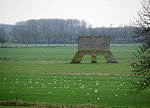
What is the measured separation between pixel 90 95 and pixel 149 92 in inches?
164

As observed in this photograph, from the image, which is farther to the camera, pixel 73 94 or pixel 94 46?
pixel 94 46

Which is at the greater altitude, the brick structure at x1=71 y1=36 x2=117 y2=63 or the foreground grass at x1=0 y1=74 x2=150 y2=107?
the brick structure at x1=71 y1=36 x2=117 y2=63

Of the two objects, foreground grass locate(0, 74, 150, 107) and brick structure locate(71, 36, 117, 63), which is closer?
foreground grass locate(0, 74, 150, 107)

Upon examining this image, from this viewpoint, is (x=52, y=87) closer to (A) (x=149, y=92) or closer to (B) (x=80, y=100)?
(B) (x=80, y=100)

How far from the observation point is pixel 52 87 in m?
19.9

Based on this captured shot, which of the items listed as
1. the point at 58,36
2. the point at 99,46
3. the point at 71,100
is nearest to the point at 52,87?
the point at 71,100

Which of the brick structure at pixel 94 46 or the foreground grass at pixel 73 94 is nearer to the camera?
the foreground grass at pixel 73 94

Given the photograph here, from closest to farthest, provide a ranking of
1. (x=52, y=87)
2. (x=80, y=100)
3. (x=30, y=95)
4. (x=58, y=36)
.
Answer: (x=80, y=100) < (x=30, y=95) < (x=52, y=87) < (x=58, y=36)

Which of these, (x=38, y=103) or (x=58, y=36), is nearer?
(x=38, y=103)

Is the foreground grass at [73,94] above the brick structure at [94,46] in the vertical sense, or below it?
below

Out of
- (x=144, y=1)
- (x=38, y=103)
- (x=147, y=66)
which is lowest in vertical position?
(x=38, y=103)

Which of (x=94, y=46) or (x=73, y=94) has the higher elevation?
(x=94, y=46)

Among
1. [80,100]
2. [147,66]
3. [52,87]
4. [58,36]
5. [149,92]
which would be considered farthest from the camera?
[58,36]

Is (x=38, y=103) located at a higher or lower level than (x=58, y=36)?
lower
